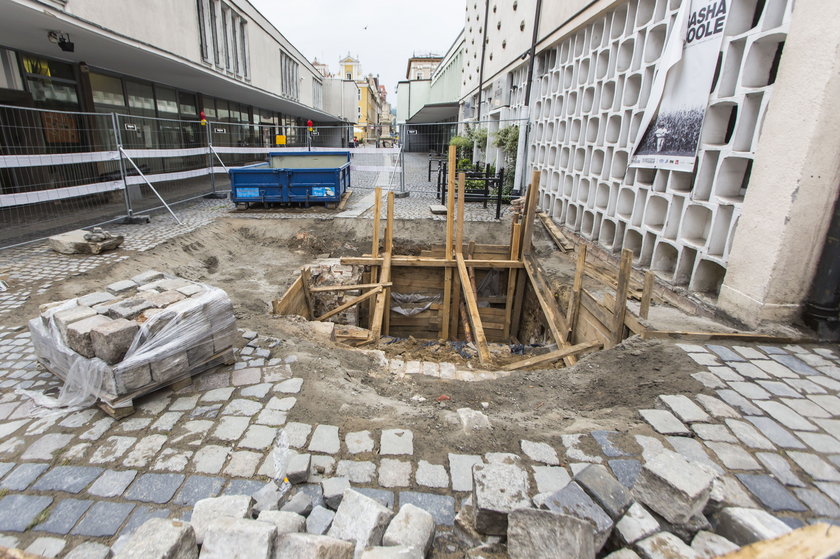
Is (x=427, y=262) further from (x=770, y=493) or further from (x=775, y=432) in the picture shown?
(x=770, y=493)

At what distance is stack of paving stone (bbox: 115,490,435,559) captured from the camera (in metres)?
1.74

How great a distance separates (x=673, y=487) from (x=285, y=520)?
1.85m

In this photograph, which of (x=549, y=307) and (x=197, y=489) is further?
(x=549, y=307)

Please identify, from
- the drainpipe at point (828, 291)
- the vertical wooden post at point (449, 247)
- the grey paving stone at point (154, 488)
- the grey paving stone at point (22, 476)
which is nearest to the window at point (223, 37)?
the vertical wooden post at point (449, 247)

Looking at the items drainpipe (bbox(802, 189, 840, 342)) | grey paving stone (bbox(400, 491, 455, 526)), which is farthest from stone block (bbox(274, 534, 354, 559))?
drainpipe (bbox(802, 189, 840, 342))

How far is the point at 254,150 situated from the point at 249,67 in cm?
312

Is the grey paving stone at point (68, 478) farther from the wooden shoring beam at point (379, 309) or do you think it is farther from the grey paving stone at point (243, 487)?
the wooden shoring beam at point (379, 309)

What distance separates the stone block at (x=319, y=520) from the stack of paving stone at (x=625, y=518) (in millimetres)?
648

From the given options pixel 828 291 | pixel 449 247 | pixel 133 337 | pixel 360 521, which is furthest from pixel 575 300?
pixel 133 337

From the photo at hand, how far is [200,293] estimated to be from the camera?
11.5ft

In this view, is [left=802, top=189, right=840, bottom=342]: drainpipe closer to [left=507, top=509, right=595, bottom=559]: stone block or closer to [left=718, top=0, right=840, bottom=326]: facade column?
[left=718, top=0, right=840, bottom=326]: facade column

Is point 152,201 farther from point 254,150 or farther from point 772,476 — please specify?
point 772,476

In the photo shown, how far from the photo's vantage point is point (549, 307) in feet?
21.6

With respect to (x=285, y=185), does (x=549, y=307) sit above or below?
below
